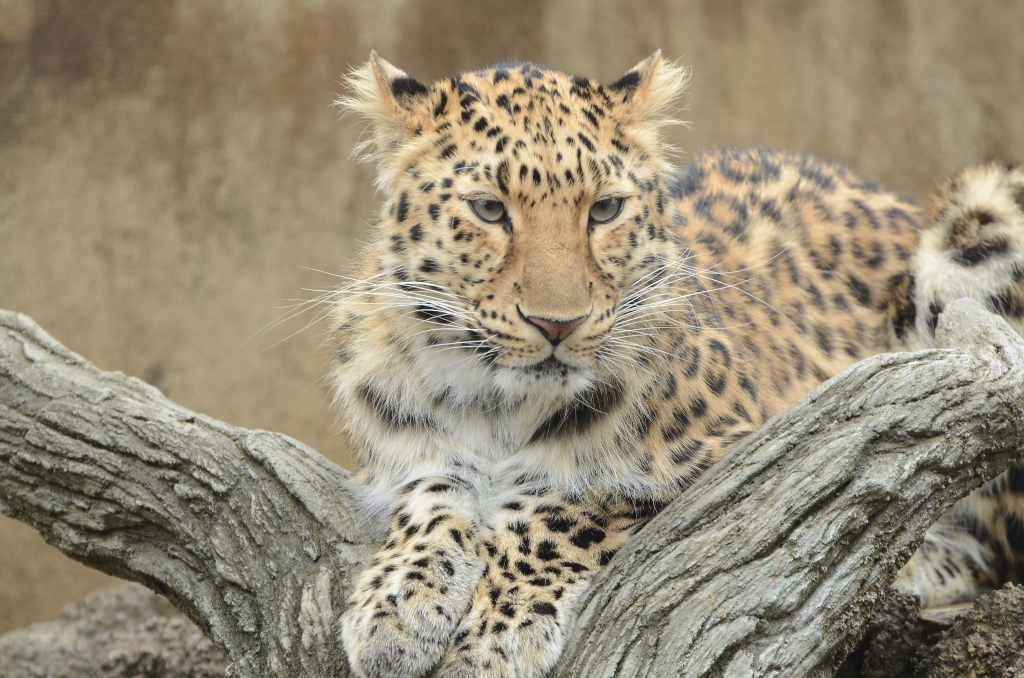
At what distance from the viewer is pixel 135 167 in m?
8.40

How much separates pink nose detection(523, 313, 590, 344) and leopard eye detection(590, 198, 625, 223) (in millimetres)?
497

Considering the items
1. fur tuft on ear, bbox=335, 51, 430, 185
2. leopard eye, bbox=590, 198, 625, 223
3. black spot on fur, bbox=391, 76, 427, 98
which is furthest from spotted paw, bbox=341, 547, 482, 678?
black spot on fur, bbox=391, 76, 427, 98

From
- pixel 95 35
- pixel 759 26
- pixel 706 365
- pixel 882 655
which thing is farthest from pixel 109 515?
pixel 759 26

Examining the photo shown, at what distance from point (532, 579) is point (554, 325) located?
0.99 metres

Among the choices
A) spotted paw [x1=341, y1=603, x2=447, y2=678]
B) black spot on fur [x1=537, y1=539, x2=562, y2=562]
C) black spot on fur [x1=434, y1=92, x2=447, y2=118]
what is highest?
black spot on fur [x1=434, y1=92, x2=447, y2=118]

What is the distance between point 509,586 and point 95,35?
6.21 metres

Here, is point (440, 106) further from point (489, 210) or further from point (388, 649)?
point (388, 649)

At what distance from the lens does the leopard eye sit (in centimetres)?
409

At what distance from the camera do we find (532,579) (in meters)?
3.96

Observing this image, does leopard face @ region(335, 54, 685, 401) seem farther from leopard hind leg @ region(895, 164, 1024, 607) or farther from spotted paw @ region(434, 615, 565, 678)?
leopard hind leg @ region(895, 164, 1024, 607)

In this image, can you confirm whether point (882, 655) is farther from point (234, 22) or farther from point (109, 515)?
point (234, 22)

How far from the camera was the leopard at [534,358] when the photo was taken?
12.6ft

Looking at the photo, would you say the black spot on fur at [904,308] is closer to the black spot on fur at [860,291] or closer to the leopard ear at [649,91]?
the black spot on fur at [860,291]

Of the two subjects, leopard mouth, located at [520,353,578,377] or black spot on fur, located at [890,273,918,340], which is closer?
leopard mouth, located at [520,353,578,377]
